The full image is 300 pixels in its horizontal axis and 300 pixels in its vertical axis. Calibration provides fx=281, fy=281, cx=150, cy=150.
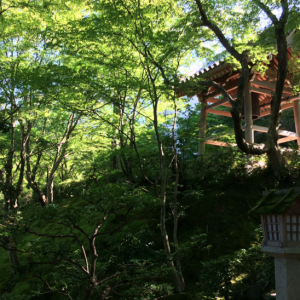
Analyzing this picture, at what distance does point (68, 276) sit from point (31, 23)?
6.44 m

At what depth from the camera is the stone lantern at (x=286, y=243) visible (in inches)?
107

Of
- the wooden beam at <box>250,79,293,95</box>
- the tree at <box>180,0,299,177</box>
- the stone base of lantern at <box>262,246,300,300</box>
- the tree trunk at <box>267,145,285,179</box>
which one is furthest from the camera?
the wooden beam at <box>250,79,293,95</box>

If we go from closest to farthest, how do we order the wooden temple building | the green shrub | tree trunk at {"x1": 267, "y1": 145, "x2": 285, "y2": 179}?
the green shrub < tree trunk at {"x1": 267, "y1": 145, "x2": 285, "y2": 179} < the wooden temple building

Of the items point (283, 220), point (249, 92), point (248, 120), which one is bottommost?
point (283, 220)

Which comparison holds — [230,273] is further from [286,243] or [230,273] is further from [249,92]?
[249,92]

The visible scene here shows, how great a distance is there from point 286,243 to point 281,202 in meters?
0.40

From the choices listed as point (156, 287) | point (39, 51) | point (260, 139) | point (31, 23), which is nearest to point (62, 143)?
point (39, 51)

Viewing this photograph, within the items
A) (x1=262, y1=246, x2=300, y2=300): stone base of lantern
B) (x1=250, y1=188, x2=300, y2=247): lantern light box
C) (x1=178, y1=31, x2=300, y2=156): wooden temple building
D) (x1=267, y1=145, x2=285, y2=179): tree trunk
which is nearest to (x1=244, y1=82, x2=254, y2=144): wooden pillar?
(x1=178, y1=31, x2=300, y2=156): wooden temple building

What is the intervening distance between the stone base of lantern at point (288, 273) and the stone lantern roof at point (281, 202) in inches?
14.5

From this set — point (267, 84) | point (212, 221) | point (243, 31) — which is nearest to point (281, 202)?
point (212, 221)

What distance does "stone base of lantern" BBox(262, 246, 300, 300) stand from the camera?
107 inches

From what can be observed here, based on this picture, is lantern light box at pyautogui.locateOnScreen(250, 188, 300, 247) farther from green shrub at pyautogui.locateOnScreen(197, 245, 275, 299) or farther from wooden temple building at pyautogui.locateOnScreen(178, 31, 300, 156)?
wooden temple building at pyautogui.locateOnScreen(178, 31, 300, 156)

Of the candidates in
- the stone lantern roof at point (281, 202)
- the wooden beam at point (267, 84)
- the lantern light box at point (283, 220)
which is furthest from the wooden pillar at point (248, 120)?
the lantern light box at point (283, 220)

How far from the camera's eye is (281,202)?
9.37 feet
